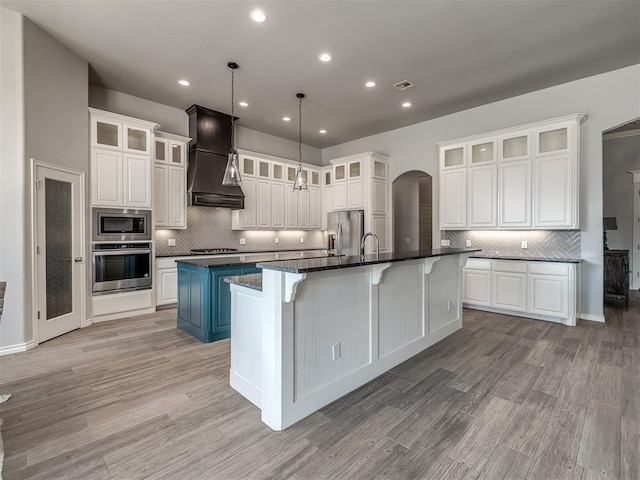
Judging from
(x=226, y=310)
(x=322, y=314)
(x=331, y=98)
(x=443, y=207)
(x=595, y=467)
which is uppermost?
(x=331, y=98)

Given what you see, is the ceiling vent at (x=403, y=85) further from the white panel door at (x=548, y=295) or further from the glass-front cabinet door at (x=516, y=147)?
the white panel door at (x=548, y=295)

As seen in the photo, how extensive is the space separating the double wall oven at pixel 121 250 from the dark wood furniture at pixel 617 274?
755 cm

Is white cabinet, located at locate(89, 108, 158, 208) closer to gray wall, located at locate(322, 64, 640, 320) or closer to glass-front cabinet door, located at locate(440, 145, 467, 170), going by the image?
glass-front cabinet door, located at locate(440, 145, 467, 170)

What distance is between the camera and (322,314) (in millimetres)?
2199

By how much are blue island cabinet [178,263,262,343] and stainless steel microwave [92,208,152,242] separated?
126 cm

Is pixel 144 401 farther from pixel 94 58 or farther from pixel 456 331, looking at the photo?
pixel 94 58

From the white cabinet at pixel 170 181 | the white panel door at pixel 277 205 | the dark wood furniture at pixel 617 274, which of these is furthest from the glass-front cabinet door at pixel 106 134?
the dark wood furniture at pixel 617 274

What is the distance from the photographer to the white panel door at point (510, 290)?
4.57 meters

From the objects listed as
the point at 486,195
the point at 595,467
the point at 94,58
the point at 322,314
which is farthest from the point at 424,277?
the point at 94,58

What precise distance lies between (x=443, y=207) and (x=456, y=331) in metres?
2.38

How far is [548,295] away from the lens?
436 centimetres

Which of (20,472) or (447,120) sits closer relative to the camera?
(20,472)

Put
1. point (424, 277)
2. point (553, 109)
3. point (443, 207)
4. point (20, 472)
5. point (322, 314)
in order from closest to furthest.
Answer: point (20, 472), point (322, 314), point (424, 277), point (553, 109), point (443, 207)

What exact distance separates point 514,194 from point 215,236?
516 cm
